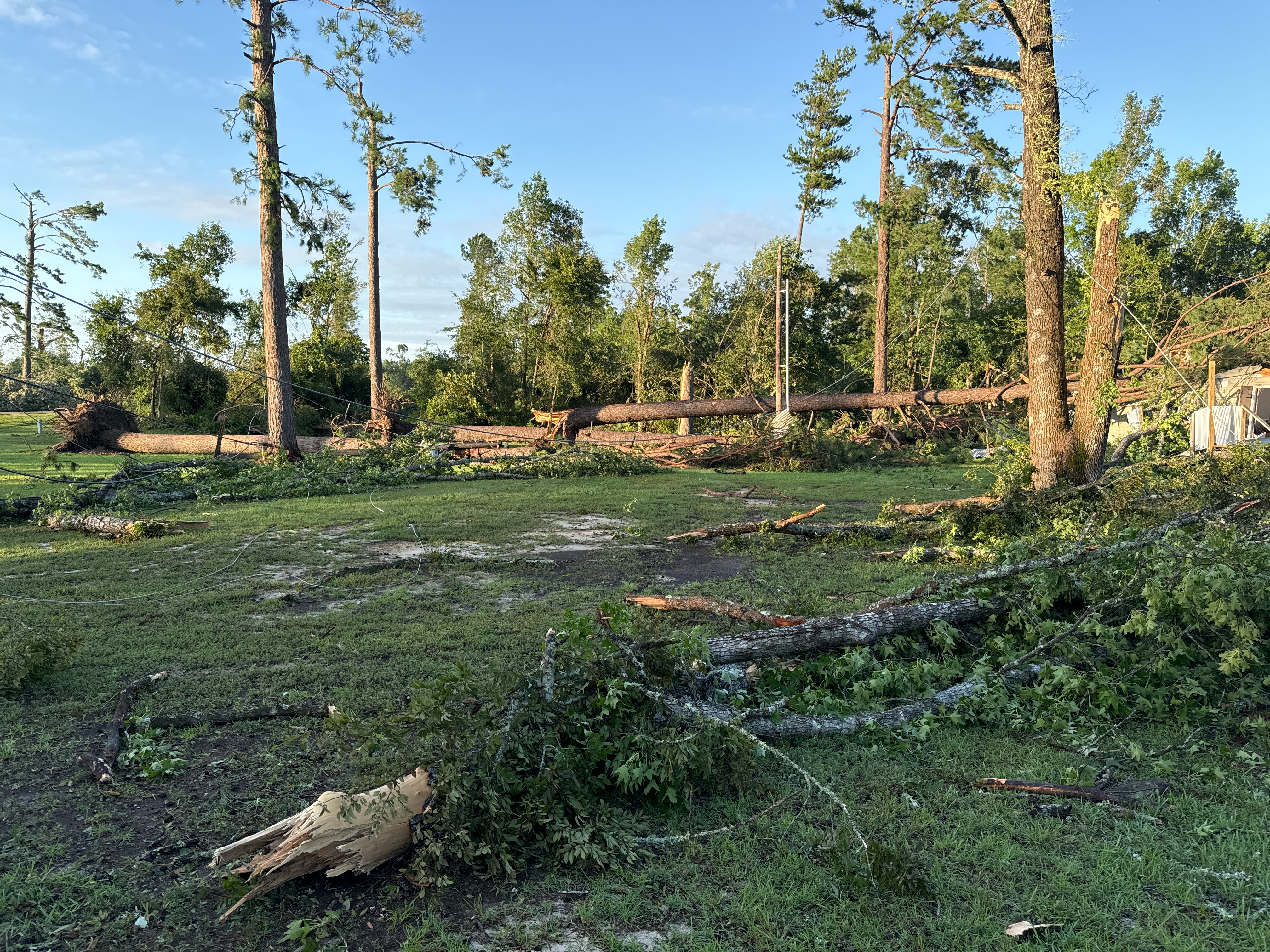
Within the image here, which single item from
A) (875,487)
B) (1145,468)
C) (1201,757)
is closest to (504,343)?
(875,487)

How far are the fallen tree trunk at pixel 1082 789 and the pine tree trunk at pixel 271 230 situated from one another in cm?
1478

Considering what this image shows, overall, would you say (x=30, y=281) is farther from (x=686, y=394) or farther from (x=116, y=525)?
(x=686, y=394)

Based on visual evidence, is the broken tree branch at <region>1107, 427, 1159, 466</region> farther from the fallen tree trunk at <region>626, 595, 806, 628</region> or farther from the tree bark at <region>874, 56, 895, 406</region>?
the tree bark at <region>874, 56, 895, 406</region>

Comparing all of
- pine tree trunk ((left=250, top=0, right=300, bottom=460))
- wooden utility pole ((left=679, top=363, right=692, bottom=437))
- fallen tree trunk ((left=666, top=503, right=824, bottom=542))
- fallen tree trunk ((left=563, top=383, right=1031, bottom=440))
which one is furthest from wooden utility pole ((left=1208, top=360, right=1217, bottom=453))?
pine tree trunk ((left=250, top=0, right=300, bottom=460))

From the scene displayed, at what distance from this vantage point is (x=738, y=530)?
26.7 ft

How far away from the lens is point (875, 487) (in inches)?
514

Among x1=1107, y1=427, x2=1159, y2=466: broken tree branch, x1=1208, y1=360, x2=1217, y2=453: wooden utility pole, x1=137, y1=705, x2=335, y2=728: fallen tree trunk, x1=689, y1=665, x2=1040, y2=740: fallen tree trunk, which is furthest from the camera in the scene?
x1=1208, y1=360, x2=1217, y2=453: wooden utility pole

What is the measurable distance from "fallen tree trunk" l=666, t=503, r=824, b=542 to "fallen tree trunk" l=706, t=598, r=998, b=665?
3.68m

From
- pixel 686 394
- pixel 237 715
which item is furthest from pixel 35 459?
pixel 237 715

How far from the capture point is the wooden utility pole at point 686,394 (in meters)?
20.3

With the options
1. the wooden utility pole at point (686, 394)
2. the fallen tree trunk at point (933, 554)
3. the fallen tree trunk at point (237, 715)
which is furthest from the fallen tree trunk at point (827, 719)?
the wooden utility pole at point (686, 394)

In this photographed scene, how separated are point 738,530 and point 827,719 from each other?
189 inches

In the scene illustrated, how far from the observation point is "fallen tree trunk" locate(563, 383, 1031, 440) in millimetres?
19375

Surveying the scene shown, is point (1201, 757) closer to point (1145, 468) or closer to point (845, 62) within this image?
point (1145, 468)
